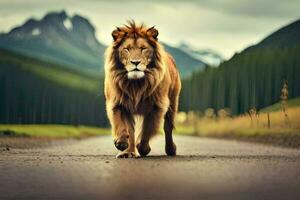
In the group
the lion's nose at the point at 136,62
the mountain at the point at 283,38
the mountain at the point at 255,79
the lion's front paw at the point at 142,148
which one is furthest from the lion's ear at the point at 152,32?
the mountain at the point at 283,38

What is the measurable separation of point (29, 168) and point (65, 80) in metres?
147

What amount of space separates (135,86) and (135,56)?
0.83 meters

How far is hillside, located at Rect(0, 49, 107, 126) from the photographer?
373 ft

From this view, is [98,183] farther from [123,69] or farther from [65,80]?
[65,80]

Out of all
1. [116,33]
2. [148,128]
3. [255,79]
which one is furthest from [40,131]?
[116,33]

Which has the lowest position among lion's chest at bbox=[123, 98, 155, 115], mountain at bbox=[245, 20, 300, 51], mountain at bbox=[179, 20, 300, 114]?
lion's chest at bbox=[123, 98, 155, 115]

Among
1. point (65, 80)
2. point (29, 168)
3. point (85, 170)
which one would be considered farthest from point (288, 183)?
point (65, 80)

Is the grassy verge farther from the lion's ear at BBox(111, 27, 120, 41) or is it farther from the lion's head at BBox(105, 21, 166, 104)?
the lion's ear at BBox(111, 27, 120, 41)

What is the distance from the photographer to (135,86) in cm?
1636

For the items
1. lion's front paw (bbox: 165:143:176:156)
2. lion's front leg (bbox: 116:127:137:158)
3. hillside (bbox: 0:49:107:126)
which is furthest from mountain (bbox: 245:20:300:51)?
lion's front leg (bbox: 116:127:137:158)

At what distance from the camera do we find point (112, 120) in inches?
641

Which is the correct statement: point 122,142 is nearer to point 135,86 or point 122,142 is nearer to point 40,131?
point 135,86

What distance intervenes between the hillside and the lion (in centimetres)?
9474

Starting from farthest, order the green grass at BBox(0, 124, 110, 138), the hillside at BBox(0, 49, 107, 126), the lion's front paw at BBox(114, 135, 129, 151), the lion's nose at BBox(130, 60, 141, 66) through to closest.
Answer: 1. the hillside at BBox(0, 49, 107, 126)
2. the green grass at BBox(0, 124, 110, 138)
3. the lion's nose at BBox(130, 60, 141, 66)
4. the lion's front paw at BBox(114, 135, 129, 151)
